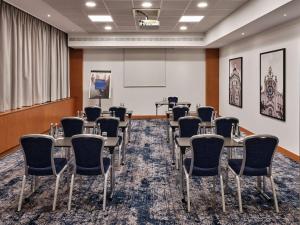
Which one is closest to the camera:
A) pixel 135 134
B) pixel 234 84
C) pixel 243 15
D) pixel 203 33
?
pixel 243 15

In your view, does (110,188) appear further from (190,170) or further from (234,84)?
(234,84)

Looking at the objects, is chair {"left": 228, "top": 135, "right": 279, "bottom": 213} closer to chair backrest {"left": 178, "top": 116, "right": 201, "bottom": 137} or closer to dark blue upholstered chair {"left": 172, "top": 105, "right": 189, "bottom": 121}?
chair backrest {"left": 178, "top": 116, "right": 201, "bottom": 137}

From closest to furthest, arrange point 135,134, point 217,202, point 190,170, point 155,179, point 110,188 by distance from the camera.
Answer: point 190,170 < point 217,202 < point 110,188 < point 155,179 < point 135,134

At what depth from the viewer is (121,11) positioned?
27.7 feet

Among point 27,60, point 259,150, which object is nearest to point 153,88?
point 27,60

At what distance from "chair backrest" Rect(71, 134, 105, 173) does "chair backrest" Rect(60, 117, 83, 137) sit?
202 cm

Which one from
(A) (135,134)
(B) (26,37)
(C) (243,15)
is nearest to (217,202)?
(C) (243,15)

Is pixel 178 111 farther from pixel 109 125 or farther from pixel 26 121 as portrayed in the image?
pixel 26 121

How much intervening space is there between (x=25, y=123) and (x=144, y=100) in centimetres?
656

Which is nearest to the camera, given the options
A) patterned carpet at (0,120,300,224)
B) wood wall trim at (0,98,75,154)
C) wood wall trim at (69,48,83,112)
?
patterned carpet at (0,120,300,224)

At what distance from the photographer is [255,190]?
15.5 ft

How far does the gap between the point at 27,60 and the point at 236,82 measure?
6.83 meters

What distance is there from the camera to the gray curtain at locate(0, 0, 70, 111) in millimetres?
7445

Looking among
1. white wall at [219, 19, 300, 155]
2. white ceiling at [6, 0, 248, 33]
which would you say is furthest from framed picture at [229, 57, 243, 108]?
white ceiling at [6, 0, 248, 33]
